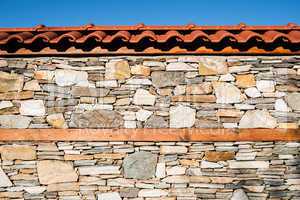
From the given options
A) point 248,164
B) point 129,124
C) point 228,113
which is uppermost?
point 228,113

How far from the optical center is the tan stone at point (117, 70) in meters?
3.60

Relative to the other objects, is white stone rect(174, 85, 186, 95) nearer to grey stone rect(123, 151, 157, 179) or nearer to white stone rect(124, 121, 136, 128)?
white stone rect(124, 121, 136, 128)

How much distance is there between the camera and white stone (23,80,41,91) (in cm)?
361

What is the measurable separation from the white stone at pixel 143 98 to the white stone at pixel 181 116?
275 millimetres

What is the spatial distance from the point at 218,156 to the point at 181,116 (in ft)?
2.20

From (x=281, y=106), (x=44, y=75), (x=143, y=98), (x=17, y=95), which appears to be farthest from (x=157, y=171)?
(x=17, y=95)

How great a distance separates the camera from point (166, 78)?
11.8 ft

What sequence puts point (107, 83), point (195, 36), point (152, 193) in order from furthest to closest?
point (107, 83) < point (152, 193) < point (195, 36)

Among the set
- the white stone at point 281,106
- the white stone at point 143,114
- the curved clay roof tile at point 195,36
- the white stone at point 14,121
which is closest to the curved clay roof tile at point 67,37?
the white stone at point 14,121

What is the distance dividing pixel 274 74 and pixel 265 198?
1537 millimetres

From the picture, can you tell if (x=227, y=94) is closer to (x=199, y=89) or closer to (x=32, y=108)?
A: (x=199, y=89)

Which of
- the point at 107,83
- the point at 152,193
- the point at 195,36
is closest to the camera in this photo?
the point at 195,36

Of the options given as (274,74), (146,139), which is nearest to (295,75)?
(274,74)

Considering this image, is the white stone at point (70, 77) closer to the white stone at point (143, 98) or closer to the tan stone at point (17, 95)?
the tan stone at point (17, 95)
